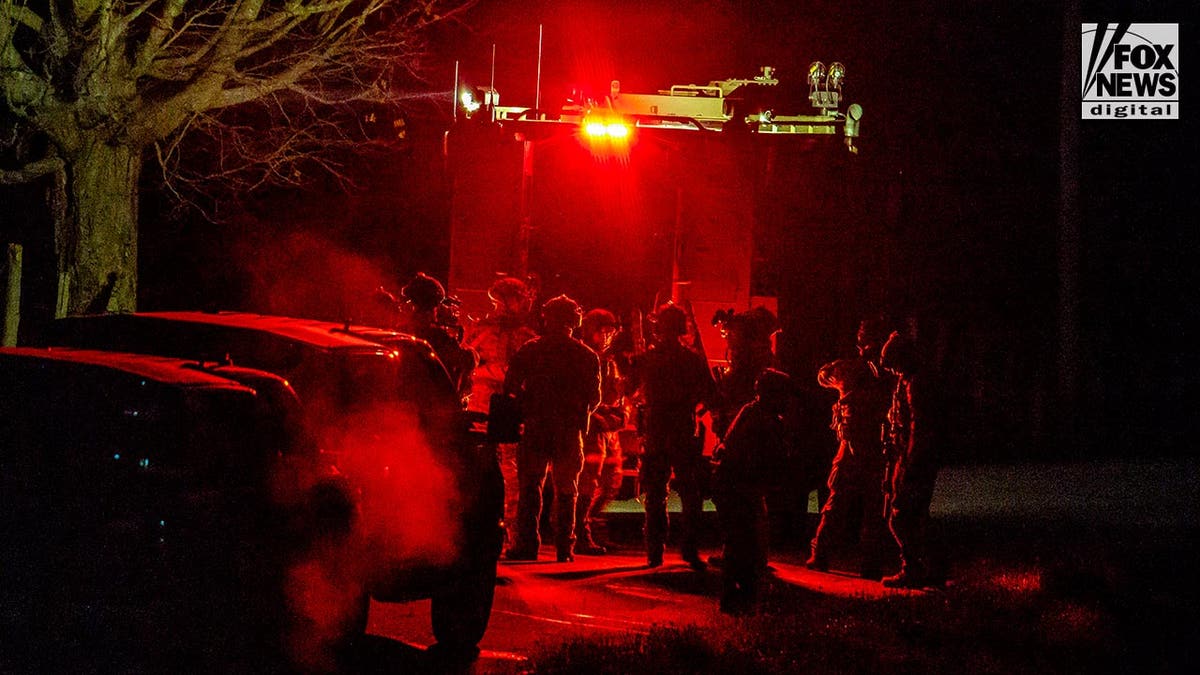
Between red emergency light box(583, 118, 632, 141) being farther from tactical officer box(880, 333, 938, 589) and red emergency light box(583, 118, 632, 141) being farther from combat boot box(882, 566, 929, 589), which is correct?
combat boot box(882, 566, 929, 589)

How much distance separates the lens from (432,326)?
1016cm

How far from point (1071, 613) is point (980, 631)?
0.82m

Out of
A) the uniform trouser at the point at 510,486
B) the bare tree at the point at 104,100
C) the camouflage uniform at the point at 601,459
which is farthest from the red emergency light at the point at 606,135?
the uniform trouser at the point at 510,486

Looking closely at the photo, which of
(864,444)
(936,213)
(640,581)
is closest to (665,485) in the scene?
(640,581)

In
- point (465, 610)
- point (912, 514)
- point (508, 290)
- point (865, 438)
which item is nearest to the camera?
point (465, 610)

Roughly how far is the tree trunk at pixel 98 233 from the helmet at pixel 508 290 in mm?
3351

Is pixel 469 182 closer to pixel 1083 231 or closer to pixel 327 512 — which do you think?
pixel 327 512

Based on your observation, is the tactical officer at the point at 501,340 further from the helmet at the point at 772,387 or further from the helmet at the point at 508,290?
the helmet at the point at 772,387

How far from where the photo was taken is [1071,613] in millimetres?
7816

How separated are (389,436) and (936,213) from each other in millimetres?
15020

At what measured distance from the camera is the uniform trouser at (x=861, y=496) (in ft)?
33.0

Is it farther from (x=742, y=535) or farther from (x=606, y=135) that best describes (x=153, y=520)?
(x=606, y=135)

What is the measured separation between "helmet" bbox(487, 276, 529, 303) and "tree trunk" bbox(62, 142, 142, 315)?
335 centimetres

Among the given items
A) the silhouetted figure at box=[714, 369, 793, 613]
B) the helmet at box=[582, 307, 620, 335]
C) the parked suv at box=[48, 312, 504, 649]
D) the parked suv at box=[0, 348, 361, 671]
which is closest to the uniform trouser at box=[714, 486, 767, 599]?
the silhouetted figure at box=[714, 369, 793, 613]
